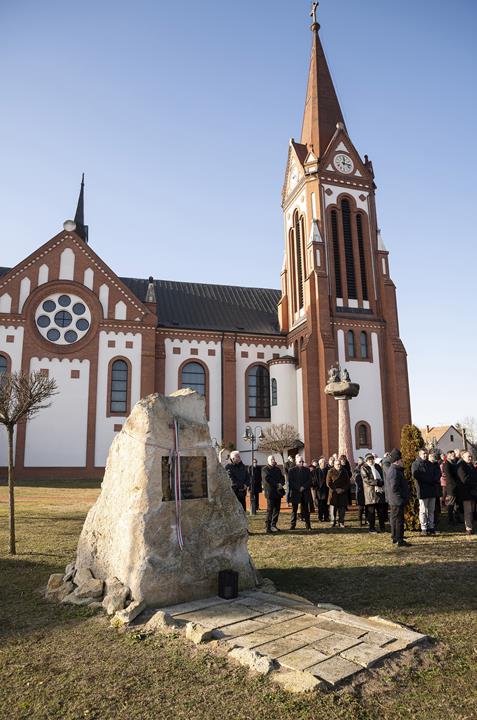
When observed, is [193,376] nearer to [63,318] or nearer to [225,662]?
[63,318]

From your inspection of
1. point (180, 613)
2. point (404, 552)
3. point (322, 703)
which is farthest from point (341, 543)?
point (322, 703)

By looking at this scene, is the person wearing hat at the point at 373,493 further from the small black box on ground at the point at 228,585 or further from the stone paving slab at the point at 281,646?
the stone paving slab at the point at 281,646

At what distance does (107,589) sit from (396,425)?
27.5m

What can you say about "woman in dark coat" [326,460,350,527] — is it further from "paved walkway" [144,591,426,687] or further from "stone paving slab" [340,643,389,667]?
"stone paving slab" [340,643,389,667]

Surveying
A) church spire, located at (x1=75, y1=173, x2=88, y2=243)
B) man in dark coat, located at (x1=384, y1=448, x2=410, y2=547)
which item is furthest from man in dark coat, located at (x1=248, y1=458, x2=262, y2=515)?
church spire, located at (x1=75, y1=173, x2=88, y2=243)

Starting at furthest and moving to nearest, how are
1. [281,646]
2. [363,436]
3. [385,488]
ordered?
[363,436], [385,488], [281,646]

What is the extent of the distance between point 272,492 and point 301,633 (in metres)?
6.53

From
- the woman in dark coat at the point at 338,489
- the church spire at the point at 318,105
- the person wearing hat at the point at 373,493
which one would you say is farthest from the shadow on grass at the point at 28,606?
the church spire at the point at 318,105

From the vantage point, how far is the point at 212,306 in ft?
122

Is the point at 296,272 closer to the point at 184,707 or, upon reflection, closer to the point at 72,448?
the point at 72,448

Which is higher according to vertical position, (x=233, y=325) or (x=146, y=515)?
(x=233, y=325)

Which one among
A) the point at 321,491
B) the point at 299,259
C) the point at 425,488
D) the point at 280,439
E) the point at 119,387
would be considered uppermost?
the point at 299,259

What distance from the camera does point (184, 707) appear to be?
11.6ft

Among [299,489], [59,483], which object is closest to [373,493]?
[299,489]
